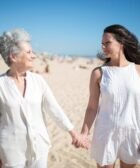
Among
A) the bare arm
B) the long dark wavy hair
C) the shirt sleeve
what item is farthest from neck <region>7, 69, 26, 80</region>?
the long dark wavy hair

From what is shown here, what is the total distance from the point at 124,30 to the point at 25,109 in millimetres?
1284

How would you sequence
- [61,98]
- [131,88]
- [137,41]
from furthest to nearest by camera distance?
[61,98], [137,41], [131,88]

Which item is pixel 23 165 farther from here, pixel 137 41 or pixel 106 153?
pixel 137 41

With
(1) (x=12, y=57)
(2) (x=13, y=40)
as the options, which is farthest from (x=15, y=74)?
(2) (x=13, y=40)

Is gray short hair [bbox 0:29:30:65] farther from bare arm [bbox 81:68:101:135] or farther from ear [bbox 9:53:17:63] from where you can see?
bare arm [bbox 81:68:101:135]

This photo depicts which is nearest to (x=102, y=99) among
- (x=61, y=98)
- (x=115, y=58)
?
(x=115, y=58)

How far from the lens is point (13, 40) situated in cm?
360

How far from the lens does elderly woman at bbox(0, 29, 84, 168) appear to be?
138 inches

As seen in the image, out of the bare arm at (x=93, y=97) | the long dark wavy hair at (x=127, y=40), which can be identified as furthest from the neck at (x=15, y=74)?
the long dark wavy hair at (x=127, y=40)

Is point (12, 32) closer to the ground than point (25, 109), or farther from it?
farther from it

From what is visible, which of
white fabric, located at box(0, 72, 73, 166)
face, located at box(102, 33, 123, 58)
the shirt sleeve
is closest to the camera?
white fabric, located at box(0, 72, 73, 166)

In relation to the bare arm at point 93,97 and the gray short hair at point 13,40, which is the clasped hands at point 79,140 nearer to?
the bare arm at point 93,97

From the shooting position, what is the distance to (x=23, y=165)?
141 inches

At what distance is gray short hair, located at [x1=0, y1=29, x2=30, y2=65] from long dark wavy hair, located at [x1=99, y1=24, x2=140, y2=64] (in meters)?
0.87
